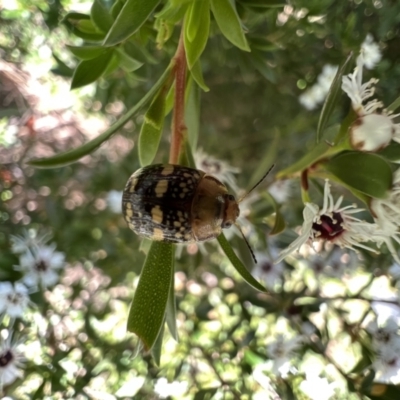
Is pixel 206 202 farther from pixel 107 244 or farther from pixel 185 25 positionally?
pixel 107 244

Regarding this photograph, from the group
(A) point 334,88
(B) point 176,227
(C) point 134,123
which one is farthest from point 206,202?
(C) point 134,123

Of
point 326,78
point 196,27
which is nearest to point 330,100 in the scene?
point 196,27

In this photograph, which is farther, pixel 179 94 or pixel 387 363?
pixel 387 363

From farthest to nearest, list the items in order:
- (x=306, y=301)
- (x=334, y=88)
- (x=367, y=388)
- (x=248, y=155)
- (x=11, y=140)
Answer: (x=248, y=155) < (x=11, y=140) < (x=306, y=301) < (x=367, y=388) < (x=334, y=88)

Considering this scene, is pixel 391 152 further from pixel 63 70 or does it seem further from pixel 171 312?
pixel 63 70

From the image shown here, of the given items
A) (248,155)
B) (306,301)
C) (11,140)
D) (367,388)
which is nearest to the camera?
(367,388)

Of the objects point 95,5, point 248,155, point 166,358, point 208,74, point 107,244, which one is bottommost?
point 166,358
